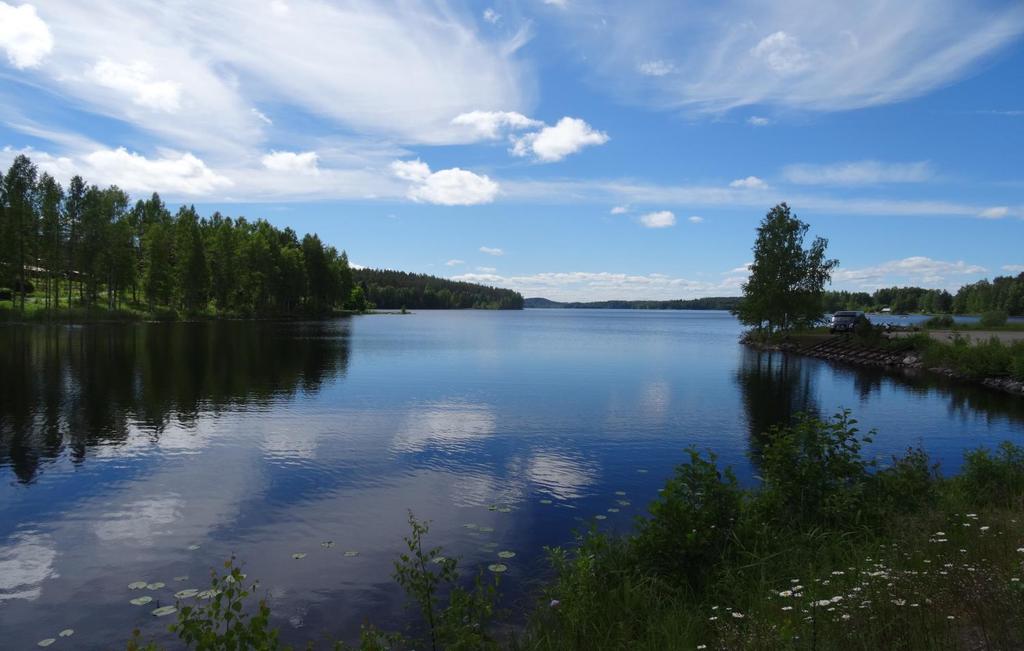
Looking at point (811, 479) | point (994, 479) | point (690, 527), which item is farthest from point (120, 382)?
point (994, 479)

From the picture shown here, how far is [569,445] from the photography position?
20359mm

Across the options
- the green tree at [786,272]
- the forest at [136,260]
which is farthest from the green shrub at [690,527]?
the forest at [136,260]

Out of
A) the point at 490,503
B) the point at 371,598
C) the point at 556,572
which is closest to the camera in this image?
the point at 371,598

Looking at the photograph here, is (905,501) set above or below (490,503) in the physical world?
above

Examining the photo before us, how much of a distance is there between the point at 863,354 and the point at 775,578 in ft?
188

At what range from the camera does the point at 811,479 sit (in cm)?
1066

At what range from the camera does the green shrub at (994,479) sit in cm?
1187

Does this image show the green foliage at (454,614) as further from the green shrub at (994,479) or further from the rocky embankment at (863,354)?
the rocky embankment at (863,354)

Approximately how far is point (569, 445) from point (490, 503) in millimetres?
6615

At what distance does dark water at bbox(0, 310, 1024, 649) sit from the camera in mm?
10156

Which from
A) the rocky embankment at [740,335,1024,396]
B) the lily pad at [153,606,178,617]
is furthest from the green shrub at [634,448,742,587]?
the rocky embankment at [740,335,1024,396]

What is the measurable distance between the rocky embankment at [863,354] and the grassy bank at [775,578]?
113 feet

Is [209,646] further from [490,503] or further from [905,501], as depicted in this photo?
[905,501]

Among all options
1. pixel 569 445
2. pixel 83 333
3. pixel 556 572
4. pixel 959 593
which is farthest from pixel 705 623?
pixel 83 333
